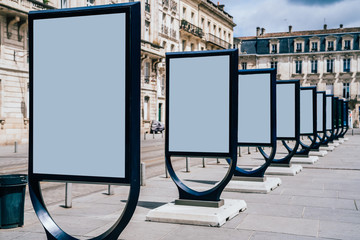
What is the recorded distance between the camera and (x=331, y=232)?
606 centimetres

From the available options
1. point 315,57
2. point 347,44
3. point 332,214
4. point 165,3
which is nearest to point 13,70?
point 332,214

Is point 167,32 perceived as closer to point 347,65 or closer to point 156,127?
point 156,127

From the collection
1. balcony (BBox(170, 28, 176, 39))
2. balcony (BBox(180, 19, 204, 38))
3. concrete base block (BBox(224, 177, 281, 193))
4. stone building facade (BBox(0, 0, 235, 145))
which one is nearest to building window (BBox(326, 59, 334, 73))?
stone building facade (BBox(0, 0, 235, 145))

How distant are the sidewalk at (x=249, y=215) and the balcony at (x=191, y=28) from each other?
41.1m

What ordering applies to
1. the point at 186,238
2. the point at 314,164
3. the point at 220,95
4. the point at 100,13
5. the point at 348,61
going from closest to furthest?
the point at 100,13 < the point at 186,238 < the point at 220,95 < the point at 314,164 < the point at 348,61

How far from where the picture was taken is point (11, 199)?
20.8ft

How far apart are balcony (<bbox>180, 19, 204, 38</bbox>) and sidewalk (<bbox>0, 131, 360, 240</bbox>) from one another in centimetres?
4107

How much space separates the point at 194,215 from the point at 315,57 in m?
71.6

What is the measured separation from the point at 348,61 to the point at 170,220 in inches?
2807

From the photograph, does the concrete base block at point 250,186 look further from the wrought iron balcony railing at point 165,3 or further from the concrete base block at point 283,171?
the wrought iron balcony railing at point 165,3

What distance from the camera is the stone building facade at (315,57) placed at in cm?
7156

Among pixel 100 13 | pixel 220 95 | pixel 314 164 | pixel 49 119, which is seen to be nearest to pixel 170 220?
pixel 220 95

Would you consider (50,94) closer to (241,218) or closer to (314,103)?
(241,218)

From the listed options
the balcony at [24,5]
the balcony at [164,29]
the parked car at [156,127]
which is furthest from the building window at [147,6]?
the balcony at [24,5]
